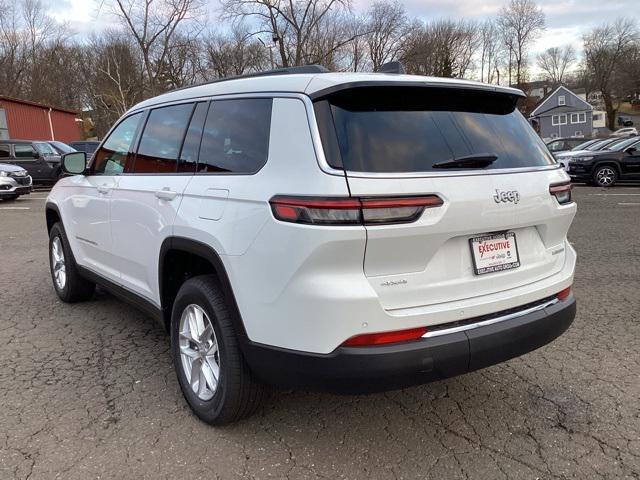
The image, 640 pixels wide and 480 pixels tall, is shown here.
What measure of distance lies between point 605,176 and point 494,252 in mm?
16100

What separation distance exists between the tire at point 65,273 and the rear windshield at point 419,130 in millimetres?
3449

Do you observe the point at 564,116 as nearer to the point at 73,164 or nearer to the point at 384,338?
the point at 73,164

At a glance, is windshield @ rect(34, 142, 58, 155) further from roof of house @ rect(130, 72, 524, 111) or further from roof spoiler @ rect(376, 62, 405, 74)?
roof spoiler @ rect(376, 62, 405, 74)

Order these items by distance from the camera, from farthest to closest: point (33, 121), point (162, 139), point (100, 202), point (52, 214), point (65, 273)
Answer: point (33, 121) → point (52, 214) → point (65, 273) → point (100, 202) → point (162, 139)

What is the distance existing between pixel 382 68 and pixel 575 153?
16.1 m

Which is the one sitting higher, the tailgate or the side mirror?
the side mirror

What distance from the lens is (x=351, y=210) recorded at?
2.13 meters

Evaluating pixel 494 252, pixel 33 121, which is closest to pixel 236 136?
pixel 494 252

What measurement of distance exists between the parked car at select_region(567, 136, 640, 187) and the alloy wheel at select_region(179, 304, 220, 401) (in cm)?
1640

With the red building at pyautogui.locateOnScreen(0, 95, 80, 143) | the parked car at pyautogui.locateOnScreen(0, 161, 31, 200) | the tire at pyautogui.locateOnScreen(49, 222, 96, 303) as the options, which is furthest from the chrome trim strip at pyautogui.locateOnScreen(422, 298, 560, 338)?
the red building at pyautogui.locateOnScreen(0, 95, 80, 143)

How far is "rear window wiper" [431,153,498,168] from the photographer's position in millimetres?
2416

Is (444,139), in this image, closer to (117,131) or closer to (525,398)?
(525,398)

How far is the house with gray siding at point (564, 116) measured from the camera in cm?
6762

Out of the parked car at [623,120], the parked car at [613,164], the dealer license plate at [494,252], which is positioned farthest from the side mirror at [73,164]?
the parked car at [623,120]
